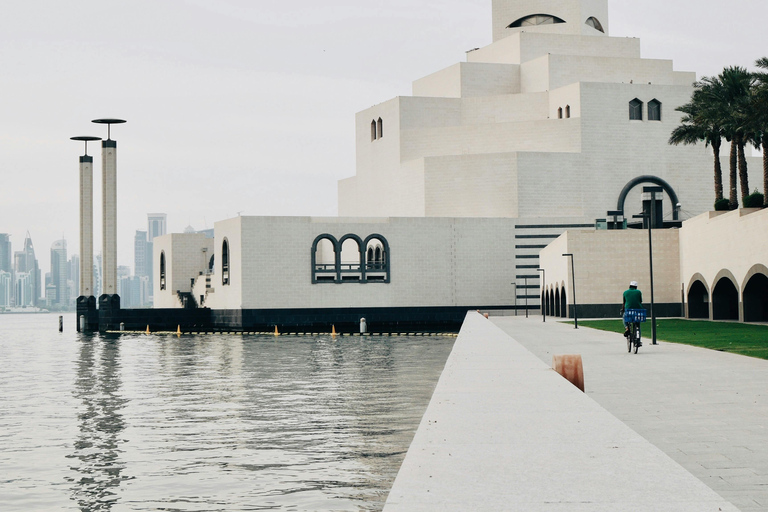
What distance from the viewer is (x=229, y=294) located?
228ft

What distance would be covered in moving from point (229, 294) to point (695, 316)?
32832mm

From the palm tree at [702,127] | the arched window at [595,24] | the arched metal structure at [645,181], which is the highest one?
the arched window at [595,24]

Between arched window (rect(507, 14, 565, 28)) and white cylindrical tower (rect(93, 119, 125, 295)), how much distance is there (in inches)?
1312

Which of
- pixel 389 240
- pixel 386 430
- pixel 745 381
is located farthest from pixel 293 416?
pixel 389 240

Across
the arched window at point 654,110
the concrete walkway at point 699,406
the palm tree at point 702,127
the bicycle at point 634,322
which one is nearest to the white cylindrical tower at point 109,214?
the palm tree at point 702,127

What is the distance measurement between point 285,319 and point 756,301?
34.3 meters

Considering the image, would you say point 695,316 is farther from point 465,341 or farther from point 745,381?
point 745,381

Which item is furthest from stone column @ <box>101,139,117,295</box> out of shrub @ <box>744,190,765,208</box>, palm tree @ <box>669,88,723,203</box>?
shrub @ <box>744,190,765,208</box>

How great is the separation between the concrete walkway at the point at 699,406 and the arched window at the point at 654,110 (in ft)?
164

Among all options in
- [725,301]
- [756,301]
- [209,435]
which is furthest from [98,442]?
[725,301]

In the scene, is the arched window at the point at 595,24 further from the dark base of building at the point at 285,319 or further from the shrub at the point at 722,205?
the shrub at the point at 722,205

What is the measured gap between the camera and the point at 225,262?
71.7 meters

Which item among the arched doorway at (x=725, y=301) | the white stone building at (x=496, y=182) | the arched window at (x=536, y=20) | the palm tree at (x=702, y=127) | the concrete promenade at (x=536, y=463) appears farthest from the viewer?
the arched window at (x=536, y=20)

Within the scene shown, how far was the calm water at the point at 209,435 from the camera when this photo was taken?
32.3 ft
